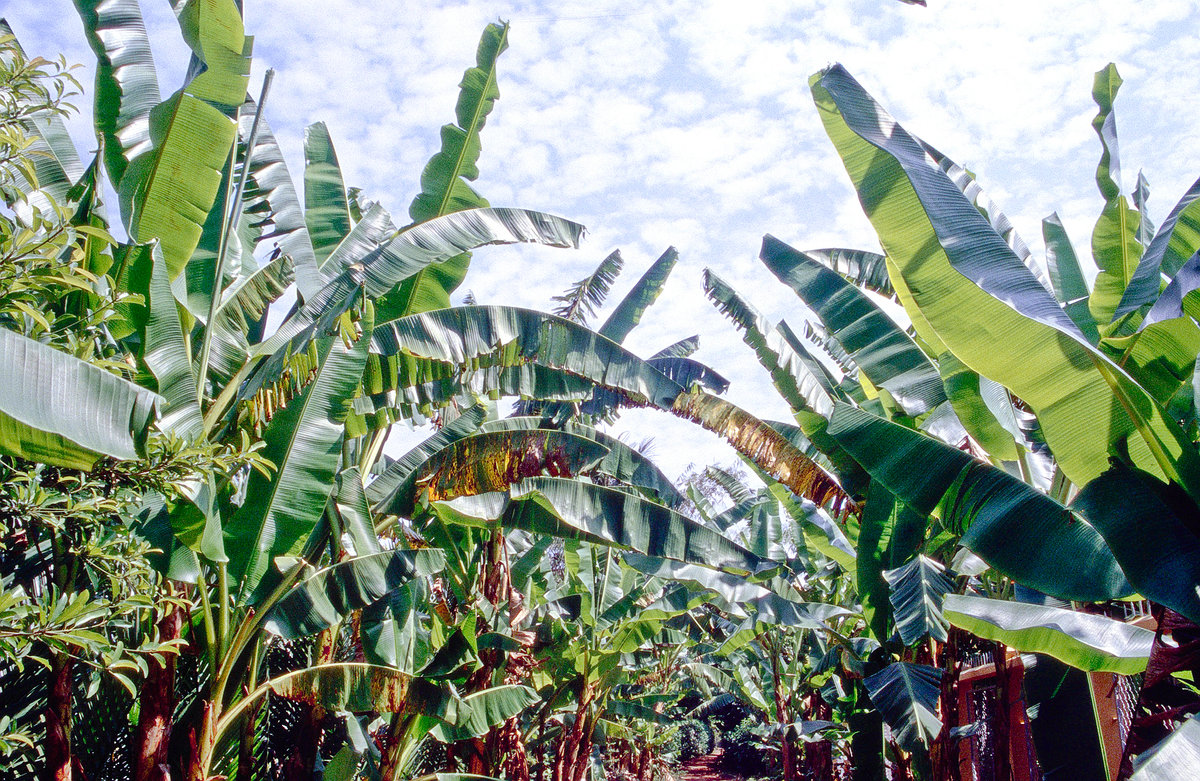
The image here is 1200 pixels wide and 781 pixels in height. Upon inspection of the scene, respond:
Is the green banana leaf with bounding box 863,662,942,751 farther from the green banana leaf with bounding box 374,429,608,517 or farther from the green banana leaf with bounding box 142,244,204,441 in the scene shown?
the green banana leaf with bounding box 142,244,204,441

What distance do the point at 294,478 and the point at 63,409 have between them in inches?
76.2

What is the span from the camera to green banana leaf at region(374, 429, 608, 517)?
4.84 meters

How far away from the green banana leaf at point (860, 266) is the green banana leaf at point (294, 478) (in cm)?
391

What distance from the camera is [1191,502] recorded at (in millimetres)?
3098

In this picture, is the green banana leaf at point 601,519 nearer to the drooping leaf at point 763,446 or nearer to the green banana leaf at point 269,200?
the drooping leaf at point 763,446

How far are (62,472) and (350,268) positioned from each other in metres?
2.30

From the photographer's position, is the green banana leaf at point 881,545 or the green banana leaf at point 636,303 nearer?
the green banana leaf at point 881,545

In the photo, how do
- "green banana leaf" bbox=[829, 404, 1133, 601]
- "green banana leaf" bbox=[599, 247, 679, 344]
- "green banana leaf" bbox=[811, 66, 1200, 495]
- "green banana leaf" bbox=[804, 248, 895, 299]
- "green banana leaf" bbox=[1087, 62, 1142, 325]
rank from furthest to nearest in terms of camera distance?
"green banana leaf" bbox=[599, 247, 679, 344]
"green banana leaf" bbox=[804, 248, 895, 299]
"green banana leaf" bbox=[1087, 62, 1142, 325]
"green banana leaf" bbox=[829, 404, 1133, 601]
"green banana leaf" bbox=[811, 66, 1200, 495]

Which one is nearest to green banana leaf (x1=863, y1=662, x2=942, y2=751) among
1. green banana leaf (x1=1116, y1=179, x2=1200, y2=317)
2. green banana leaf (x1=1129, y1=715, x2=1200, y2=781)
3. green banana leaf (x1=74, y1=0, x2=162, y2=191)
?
green banana leaf (x1=1129, y1=715, x2=1200, y2=781)

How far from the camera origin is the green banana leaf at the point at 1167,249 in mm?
3777

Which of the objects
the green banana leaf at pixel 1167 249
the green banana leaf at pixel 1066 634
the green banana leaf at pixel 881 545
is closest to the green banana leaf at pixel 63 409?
the green banana leaf at pixel 1066 634

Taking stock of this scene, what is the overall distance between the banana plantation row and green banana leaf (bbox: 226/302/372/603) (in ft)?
0.06

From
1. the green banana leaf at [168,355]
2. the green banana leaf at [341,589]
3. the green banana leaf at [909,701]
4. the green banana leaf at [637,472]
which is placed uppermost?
the green banana leaf at [168,355]

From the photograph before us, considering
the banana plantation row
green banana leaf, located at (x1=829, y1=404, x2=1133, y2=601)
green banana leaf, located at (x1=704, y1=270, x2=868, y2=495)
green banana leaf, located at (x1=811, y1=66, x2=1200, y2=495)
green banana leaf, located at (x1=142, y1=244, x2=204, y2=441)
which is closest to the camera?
the banana plantation row
